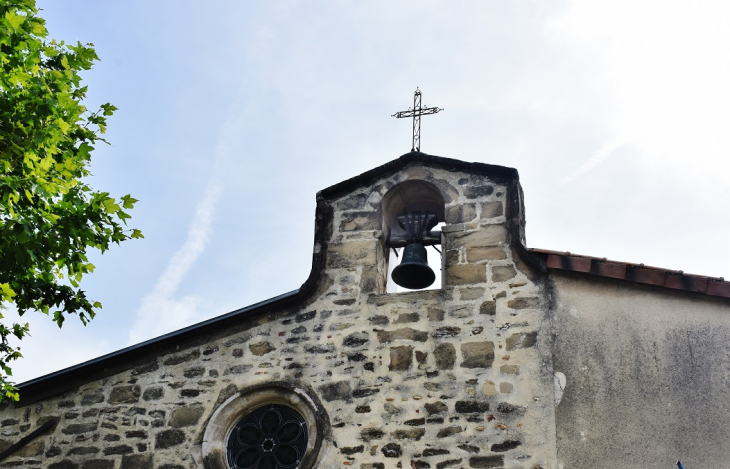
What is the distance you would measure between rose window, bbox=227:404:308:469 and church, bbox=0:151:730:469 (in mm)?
12

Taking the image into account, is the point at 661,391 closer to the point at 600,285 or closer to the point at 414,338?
the point at 600,285

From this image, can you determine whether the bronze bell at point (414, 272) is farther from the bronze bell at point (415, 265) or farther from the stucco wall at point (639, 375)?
the stucco wall at point (639, 375)

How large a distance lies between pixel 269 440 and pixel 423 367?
1502mm

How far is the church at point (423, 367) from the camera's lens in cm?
629

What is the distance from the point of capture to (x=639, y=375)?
636cm

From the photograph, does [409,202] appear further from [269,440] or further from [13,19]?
[13,19]

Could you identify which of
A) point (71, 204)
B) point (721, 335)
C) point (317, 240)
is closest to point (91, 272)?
point (71, 204)

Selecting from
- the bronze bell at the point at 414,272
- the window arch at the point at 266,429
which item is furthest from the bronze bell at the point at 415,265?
the window arch at the point at 266,429

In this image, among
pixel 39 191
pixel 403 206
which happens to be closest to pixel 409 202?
pixel 403 206

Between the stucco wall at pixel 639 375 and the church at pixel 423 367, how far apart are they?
1cm

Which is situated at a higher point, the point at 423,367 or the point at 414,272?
the point at 414,272

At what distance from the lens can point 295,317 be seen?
7379 millimetres

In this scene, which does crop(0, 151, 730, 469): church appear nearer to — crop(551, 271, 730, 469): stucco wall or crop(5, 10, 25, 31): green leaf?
crop(551, 271, 730, 469): stucco wall

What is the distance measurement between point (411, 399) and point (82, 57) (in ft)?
12.9
